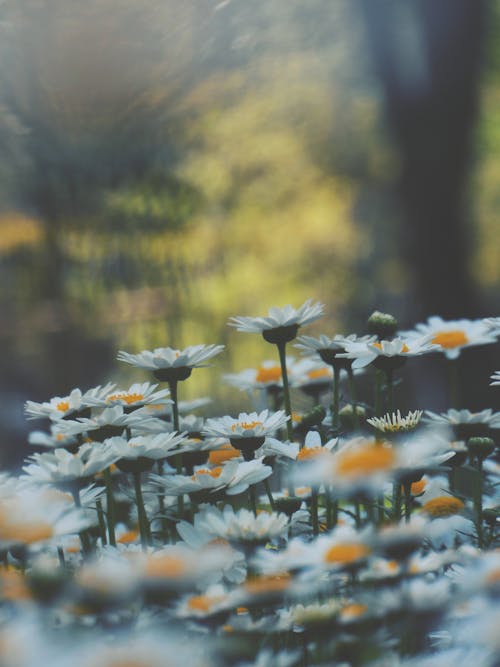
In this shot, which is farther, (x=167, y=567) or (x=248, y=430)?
(x=248, y=430)

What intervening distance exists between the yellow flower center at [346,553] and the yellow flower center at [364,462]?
2.1 inches

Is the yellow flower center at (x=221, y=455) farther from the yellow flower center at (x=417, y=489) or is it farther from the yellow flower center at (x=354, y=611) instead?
the yellow flower center at (x=354, y=611)

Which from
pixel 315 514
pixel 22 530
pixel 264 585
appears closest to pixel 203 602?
pixel 264 585

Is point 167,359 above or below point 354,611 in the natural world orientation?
above

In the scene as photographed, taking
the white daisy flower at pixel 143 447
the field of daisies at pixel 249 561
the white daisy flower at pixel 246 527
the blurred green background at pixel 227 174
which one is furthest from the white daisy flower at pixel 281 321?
the blurred green background at pixel 227 174

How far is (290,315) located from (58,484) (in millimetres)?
363

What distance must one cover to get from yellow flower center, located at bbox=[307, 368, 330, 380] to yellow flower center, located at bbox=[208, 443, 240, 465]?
20 centimetres

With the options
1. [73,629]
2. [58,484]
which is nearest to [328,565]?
[73,629]

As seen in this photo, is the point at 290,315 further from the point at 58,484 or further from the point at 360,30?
the point at 360,30

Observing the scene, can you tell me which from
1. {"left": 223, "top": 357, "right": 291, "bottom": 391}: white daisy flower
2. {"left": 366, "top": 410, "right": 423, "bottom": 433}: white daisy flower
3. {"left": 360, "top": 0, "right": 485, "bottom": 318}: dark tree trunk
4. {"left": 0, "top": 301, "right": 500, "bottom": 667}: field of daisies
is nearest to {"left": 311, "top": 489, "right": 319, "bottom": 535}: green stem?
{"left": 0, "top": 301, "right": 500, "bottom": 667}: field of daisies

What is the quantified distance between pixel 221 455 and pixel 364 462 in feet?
1.41

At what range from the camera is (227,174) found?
4.50 m

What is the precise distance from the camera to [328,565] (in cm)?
61

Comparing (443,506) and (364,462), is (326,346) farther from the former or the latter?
(364,462)
